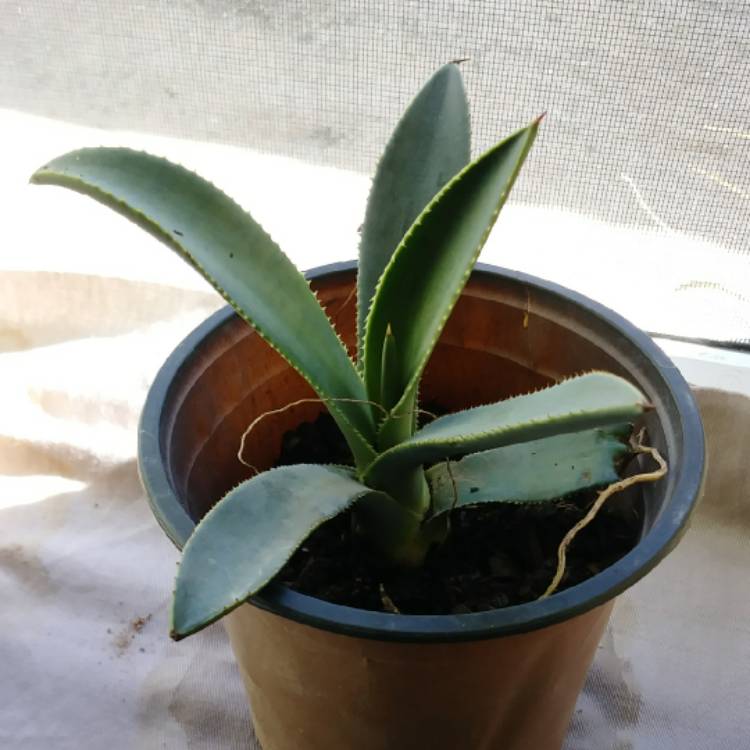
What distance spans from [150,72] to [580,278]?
0.66m

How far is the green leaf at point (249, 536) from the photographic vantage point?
20.0 inches

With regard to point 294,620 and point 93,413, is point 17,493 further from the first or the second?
point 294,620

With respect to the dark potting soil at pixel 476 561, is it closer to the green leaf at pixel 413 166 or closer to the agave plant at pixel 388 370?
the agave plant at pixel 388 370

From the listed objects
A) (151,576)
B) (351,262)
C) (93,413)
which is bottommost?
(151,576)

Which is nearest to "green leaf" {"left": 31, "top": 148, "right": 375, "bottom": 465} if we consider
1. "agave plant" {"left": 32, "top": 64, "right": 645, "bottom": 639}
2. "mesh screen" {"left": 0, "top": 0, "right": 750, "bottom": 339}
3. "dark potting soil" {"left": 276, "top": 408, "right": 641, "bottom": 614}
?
"agave plant" {"left": 32, "top": 64, "right": 645, "bottom": 639}

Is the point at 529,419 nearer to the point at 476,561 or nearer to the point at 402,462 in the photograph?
the point at 402,462

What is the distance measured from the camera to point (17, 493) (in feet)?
3.86

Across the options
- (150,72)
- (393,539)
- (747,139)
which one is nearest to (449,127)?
(393,539)

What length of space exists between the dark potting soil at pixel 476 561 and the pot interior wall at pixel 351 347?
104 mm

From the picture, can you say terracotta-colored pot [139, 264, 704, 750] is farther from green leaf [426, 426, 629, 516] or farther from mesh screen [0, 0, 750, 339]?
mesh screen [0, 0, 750, 339]

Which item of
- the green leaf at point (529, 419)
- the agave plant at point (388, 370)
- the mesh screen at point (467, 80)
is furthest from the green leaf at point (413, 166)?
the mesh screen at point (467, 80)

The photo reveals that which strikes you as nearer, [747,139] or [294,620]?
[294,620]

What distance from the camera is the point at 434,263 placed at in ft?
1.94

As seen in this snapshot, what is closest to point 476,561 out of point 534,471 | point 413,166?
point 534,471
